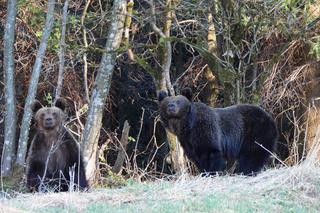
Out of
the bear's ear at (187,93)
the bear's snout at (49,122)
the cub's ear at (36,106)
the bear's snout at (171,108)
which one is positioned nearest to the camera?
the bear's snout at (49,122)

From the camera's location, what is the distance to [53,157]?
11812 mm

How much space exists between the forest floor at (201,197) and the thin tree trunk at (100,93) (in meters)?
4.28

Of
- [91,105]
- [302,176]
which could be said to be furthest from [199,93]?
[302,176]

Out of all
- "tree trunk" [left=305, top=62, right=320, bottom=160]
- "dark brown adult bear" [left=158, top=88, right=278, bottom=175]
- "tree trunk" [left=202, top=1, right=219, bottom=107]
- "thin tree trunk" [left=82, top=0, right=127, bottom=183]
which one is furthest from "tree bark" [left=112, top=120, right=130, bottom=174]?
"tree trunk" [left=305, top=62, right=320, bottom=160]

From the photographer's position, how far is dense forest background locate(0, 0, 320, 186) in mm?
14555

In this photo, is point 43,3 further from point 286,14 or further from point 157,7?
point 286,14

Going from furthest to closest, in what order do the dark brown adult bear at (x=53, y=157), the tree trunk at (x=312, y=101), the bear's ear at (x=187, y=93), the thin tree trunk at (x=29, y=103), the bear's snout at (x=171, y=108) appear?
the tree trunk at (x=312, y=101), the thin tree trunk at (x=29, y=103), the bear's ear at (x=187, y=93), the bear's snout at (x=171, y=108), the dark brown adult bear at (x=53, y=157)

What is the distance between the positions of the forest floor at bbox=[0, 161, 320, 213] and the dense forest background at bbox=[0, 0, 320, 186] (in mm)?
3352

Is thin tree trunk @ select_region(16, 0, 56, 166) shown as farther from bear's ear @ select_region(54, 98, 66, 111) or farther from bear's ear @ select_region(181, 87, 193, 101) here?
bear's ear @ select_region(181, 87, 193, 101)

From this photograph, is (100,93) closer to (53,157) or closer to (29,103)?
(29,103)

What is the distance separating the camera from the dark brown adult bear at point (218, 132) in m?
12.5

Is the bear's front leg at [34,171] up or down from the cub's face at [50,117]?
down

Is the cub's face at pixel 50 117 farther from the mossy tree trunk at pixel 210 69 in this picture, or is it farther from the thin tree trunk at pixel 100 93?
the mossy tree trunk at pixel 210 69

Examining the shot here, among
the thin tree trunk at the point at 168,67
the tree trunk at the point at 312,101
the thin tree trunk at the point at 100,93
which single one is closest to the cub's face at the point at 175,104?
the thin tree trunk at the point at 168,67
